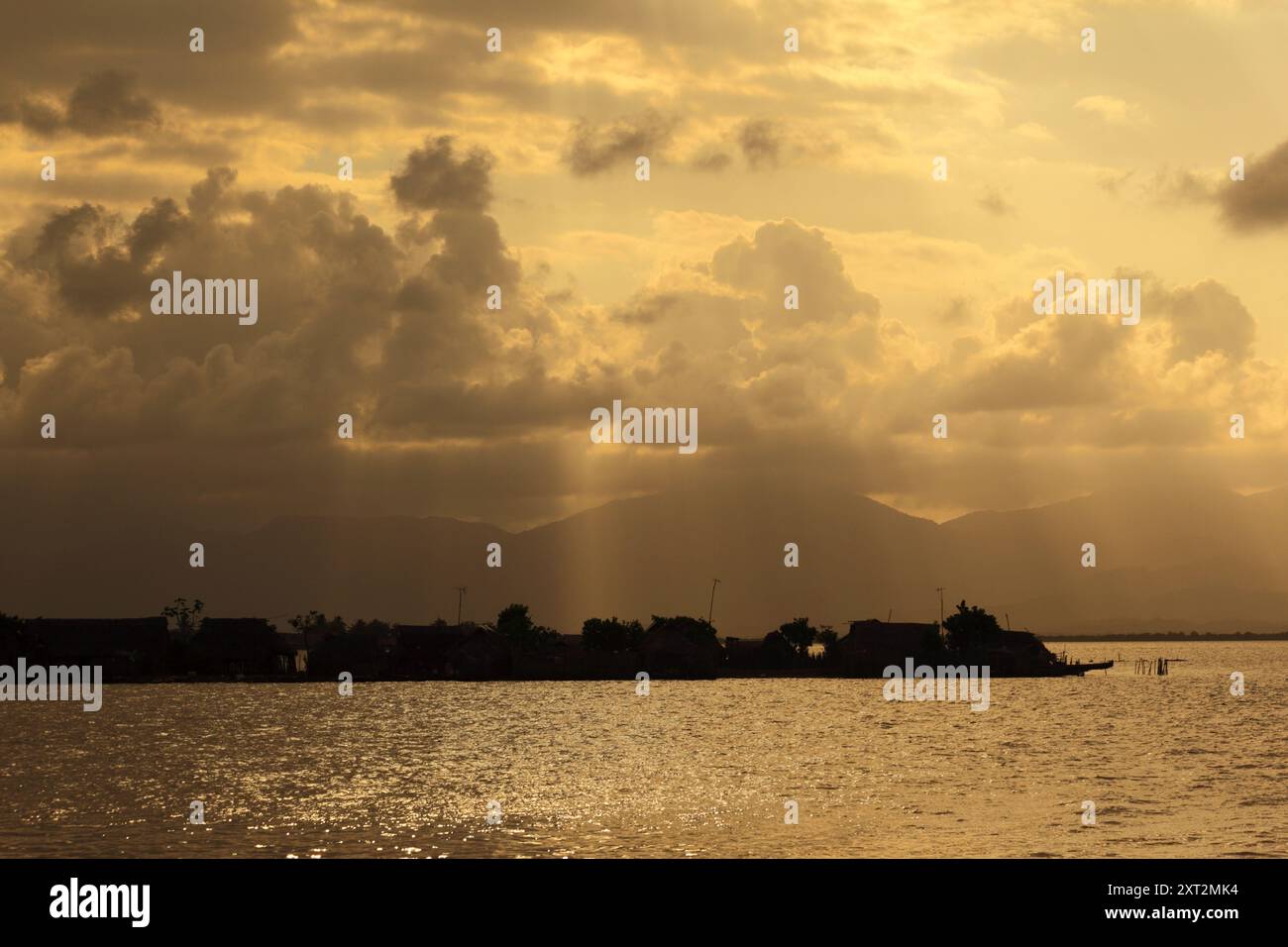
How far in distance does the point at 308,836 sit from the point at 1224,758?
46.3 meters

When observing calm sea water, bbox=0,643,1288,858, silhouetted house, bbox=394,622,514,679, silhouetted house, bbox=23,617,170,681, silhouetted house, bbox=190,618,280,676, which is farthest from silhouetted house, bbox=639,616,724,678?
calm sea water, bbox=0,643,1288,858

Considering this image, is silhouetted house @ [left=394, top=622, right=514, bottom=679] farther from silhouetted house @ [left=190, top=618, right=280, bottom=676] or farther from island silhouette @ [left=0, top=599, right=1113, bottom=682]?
silhouetted house @ [left=190, top=618, right=280, bottom=676]

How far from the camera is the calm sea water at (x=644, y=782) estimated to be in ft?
121

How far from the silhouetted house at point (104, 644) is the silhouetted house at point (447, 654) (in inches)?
1201

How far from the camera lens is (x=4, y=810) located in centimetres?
4700

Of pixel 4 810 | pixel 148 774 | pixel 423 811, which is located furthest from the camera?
pixel 148 774

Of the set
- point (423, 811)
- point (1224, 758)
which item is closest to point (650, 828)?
point (423, 811)

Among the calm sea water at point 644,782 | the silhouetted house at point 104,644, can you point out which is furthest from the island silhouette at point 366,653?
the calm sea water at point 644,782

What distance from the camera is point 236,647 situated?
6895 inches

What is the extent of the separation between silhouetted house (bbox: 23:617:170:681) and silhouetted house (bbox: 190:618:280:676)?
221 inches

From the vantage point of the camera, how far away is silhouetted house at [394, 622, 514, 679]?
179m

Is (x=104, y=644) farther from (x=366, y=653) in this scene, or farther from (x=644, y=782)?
(x=644, y=782)
